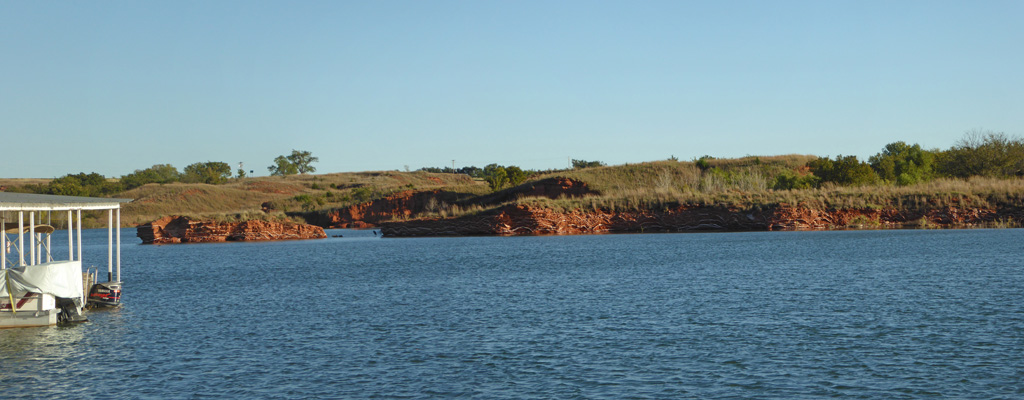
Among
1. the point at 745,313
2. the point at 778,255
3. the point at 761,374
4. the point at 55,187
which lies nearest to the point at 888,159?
the point at 778,255

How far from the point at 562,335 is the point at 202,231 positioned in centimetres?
5630

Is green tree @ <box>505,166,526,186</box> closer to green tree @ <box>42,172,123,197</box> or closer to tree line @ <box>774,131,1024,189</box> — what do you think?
tree line @ <box>774,131,1024,189</box>

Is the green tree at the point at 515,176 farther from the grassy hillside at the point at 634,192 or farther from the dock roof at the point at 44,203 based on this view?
the dock roof at the point at 44,203

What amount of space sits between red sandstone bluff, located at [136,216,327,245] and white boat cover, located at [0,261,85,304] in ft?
159

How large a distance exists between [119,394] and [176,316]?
943cm

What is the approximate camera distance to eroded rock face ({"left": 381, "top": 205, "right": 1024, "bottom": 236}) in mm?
61062

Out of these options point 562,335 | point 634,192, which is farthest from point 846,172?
point 562,335

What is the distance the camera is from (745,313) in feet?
64.8

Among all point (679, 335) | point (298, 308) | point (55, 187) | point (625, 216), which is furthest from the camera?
point (55, 187)

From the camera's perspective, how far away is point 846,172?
8150 cm

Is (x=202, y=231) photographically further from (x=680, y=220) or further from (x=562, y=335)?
(x=562, y=335)

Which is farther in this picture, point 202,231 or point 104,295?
point 202,231

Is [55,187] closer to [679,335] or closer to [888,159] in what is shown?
[888,159]

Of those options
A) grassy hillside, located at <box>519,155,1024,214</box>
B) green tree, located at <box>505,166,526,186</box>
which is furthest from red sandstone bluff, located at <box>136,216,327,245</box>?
green tree, located at <box>505,166,526,186</box>
